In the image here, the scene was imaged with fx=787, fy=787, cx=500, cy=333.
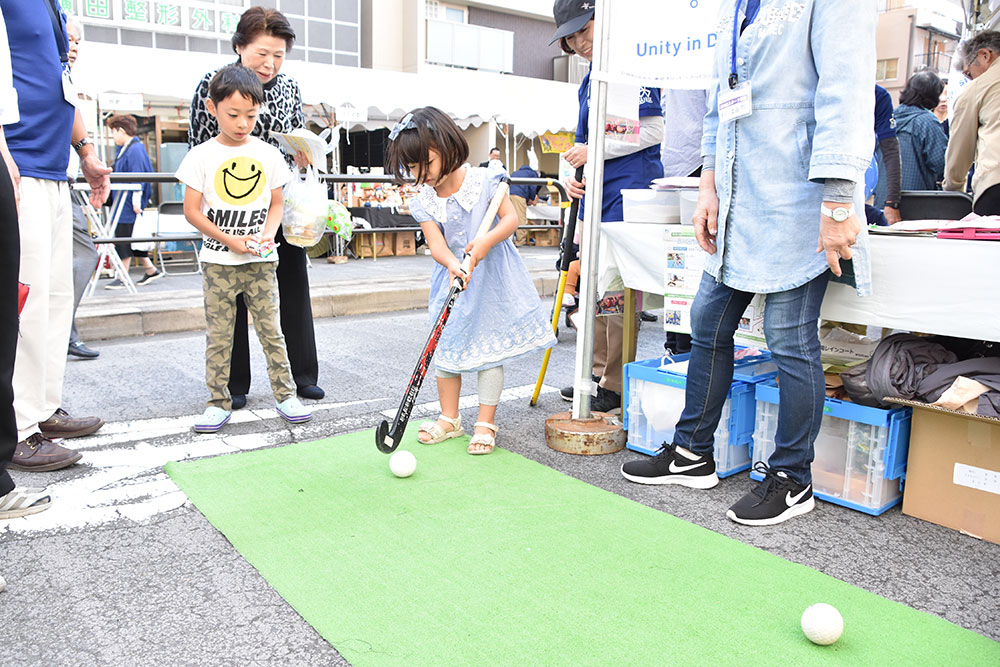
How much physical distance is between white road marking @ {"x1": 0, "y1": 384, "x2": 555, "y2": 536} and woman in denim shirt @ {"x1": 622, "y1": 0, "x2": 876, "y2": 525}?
1.72m

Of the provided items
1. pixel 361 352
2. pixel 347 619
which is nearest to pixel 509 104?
pixel 361 352

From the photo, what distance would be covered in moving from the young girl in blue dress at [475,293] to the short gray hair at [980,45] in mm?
3124

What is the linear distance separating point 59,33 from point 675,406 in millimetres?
2755

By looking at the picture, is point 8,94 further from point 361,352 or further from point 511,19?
point 511,19

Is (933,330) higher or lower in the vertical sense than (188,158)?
lower

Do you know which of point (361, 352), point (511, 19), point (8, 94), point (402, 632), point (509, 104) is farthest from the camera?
point (511, 19)

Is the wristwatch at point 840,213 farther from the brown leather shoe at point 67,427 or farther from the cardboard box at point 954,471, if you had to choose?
the brown leather shoe at point 67,427

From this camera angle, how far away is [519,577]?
2.10 m

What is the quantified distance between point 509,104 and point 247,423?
9.89 meters

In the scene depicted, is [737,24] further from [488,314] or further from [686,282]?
[488,314]

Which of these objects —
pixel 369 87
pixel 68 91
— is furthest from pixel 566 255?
pixel 369 87

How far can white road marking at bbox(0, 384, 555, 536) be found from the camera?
8.32 feet

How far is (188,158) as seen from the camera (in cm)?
332

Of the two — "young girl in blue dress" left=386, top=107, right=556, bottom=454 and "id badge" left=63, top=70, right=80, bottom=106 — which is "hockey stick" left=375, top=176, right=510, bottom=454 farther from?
"id badge" left=63, top=70, right=80, bottom=106
